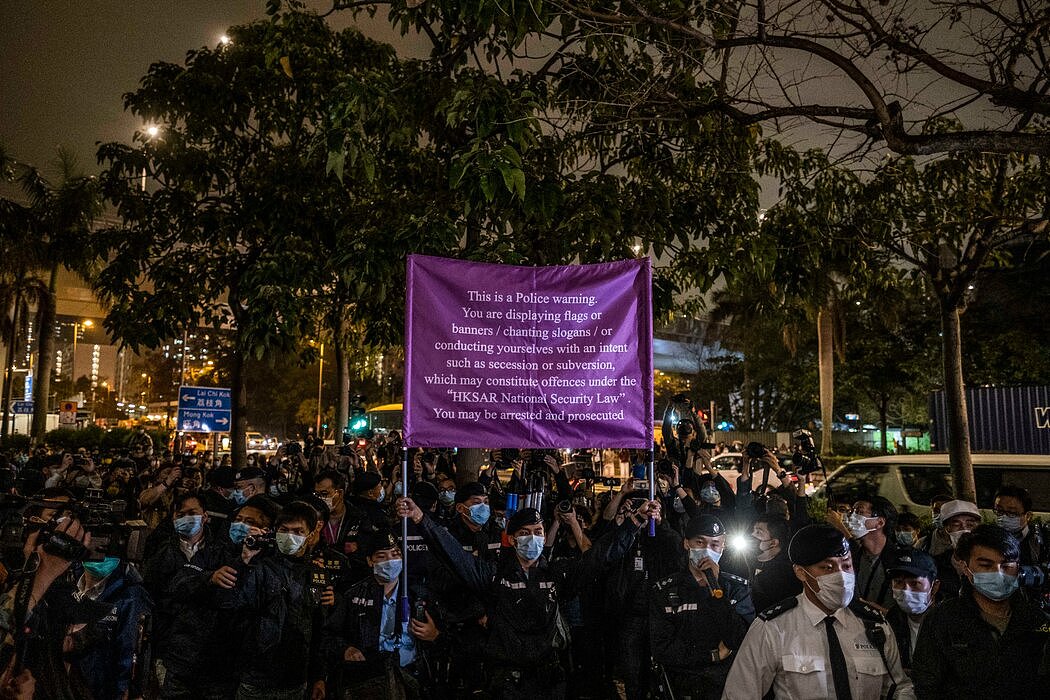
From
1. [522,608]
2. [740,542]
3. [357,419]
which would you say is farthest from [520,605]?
[357,419]

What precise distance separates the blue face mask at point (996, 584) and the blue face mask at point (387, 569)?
3254mm

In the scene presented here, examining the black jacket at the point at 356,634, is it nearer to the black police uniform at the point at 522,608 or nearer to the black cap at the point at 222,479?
the black police uniform at the point at 522,608

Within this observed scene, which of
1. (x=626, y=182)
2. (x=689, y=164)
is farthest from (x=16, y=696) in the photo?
(x=689, y=164)

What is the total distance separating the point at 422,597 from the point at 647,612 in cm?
158

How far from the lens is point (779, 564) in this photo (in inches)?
235

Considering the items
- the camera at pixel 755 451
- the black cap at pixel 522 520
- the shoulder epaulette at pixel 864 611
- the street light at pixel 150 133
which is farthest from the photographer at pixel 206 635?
the street light at pixel 150 133

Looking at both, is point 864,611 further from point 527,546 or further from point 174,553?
point 174,553

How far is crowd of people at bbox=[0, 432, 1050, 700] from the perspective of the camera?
3566 millimetres

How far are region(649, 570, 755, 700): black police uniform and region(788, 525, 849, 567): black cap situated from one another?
1.65 m

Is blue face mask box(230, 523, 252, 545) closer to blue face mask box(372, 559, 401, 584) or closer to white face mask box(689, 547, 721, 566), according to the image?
blue face mask box(372, 559, 401, 584)

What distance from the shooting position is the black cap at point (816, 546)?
348 cm

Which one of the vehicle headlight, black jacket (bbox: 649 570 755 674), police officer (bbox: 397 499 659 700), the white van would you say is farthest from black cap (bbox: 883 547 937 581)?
the white van

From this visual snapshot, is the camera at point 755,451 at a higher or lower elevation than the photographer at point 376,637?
higher

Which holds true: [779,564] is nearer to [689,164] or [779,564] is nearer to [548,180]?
[548,180]
